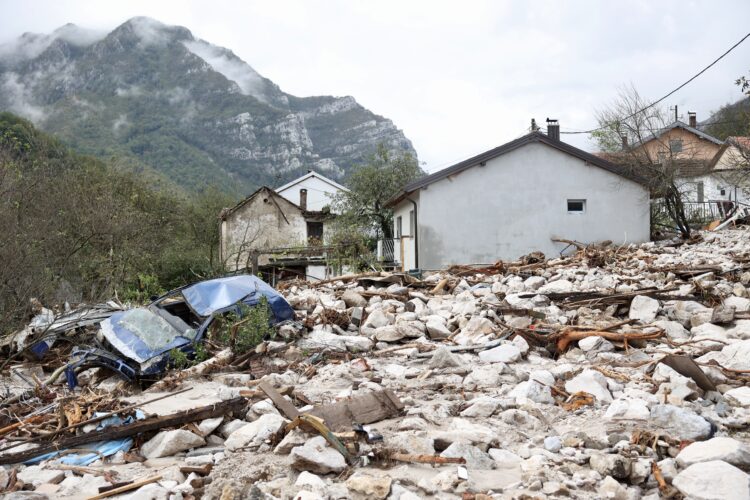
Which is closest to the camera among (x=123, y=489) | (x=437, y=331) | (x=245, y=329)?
(x=123, y=489)

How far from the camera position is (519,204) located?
19141mm

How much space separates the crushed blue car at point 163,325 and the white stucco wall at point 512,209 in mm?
10206

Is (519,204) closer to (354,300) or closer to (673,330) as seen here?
(354,300)

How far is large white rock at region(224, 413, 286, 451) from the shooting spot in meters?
4.36

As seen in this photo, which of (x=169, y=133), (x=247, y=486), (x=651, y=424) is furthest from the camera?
(x=169, y=133)

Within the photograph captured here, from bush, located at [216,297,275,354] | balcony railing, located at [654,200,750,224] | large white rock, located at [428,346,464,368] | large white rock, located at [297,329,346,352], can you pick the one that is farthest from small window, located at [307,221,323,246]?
large white rock, located at [428,346,464,368]

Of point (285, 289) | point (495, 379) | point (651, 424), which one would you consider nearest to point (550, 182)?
point (285, 289)

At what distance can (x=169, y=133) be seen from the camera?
225 ft

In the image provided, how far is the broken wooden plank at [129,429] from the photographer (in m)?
4.46

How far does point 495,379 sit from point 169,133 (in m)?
69.6

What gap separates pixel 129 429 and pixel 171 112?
3221 inches

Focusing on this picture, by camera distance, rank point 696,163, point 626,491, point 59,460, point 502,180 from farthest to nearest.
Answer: point 696,163 → point 502,180 → point 59,460 → point 626,491

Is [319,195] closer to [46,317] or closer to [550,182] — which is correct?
[550,182]

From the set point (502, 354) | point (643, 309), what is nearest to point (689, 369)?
point (502, 354)
